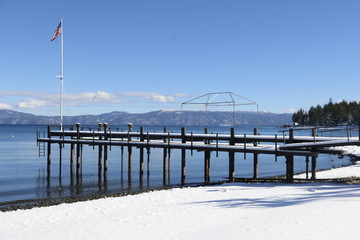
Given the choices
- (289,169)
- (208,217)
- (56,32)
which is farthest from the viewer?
(56,32)

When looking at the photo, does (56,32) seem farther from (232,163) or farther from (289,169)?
(289,169)

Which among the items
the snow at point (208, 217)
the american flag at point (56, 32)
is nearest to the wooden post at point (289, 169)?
the snow at point (208, 217)

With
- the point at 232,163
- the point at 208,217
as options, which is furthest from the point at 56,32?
the point at 208,217

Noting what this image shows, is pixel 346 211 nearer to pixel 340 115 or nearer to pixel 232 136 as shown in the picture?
pixel 232 136

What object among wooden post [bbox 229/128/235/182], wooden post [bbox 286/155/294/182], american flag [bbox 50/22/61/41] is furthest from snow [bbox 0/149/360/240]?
american flag [bbox 50/22/61/41]

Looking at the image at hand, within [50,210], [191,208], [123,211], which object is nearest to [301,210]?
[191,208]

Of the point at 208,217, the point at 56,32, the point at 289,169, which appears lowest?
the point at 208,217

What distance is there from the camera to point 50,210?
58.2ft

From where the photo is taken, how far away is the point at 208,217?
566 inches

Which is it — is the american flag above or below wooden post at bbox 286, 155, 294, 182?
above

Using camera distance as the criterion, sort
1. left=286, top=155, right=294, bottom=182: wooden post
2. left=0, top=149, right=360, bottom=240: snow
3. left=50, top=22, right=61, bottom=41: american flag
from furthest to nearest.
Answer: left=50, top=22, right=61, bottom=41: american flag → left=286, top=155, right=294, bottom=182: wooden post → left=0, top=149, right=360, bottom=240: snow

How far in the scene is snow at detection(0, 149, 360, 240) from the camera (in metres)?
12.2

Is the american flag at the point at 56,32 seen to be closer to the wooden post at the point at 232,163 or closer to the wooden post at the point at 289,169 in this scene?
the wooden post at the point at 232,163

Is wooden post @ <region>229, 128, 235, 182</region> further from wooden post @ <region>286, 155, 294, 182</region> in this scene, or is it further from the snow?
the snow
